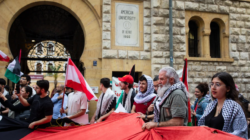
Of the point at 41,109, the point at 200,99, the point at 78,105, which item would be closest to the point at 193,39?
the point at 200,99

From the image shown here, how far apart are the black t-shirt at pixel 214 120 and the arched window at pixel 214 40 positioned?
11.0m

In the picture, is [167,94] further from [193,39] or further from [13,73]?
[193,39]

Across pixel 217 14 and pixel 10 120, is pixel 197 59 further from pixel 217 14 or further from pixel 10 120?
pixel 10 120

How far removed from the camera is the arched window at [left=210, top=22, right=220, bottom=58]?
43.8ft

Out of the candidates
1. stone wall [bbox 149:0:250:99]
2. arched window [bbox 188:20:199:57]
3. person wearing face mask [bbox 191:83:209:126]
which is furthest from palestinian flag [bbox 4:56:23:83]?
arched window [bbox 188:20:199:57]

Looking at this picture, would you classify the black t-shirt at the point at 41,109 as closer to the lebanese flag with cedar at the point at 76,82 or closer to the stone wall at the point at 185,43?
the lebanese flag with cedar at the point at 76,82

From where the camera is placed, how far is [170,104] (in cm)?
323

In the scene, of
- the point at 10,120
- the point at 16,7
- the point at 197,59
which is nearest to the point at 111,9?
the point at 16,7

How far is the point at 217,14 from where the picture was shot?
12.9 metres

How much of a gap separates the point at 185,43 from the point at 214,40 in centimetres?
258

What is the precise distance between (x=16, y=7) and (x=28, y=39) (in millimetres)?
3696

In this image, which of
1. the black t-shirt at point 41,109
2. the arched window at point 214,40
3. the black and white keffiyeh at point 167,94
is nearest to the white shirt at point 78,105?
the black t-shirt at point 41,109

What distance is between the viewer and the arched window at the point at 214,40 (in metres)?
13.4

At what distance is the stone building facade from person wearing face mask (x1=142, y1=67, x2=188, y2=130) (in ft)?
24.9
